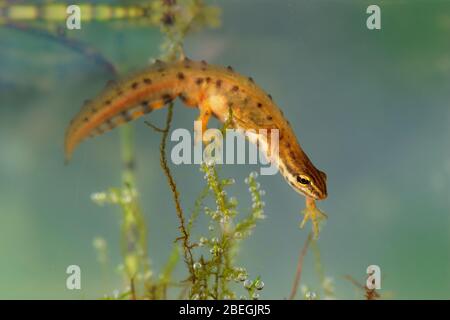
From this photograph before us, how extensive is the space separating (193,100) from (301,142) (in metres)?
0.73

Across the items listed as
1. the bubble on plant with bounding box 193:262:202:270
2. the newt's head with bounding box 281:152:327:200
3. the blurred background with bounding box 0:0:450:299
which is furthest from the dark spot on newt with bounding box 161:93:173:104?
the bubble on plant with bounding box 193:262:202:270

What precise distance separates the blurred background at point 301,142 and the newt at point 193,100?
0.34 meters

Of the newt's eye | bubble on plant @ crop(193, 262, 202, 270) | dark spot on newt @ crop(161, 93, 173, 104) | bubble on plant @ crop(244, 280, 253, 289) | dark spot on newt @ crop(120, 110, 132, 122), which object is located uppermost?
dark spot on newt @ crop(161, 93, 173, 104)

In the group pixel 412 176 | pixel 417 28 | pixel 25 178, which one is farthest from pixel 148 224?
pixel 417 28

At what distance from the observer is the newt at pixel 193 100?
2.51 metres

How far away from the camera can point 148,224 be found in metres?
3.26

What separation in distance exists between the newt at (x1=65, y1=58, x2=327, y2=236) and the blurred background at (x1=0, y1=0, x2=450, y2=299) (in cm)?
34

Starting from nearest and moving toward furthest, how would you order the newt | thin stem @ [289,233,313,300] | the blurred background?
the newt
thin stem @ [289,233,313,300]
the blurred background

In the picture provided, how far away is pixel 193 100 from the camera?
2635 millimetres

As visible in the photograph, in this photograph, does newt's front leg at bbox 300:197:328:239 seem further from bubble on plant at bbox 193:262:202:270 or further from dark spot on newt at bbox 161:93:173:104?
dark spot on newt at bbox 161:93:173:104

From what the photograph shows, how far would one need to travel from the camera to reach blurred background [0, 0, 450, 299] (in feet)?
9.90

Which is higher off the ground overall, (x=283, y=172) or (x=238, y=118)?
(x=238, y=118)

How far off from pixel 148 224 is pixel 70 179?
66 centimetres
